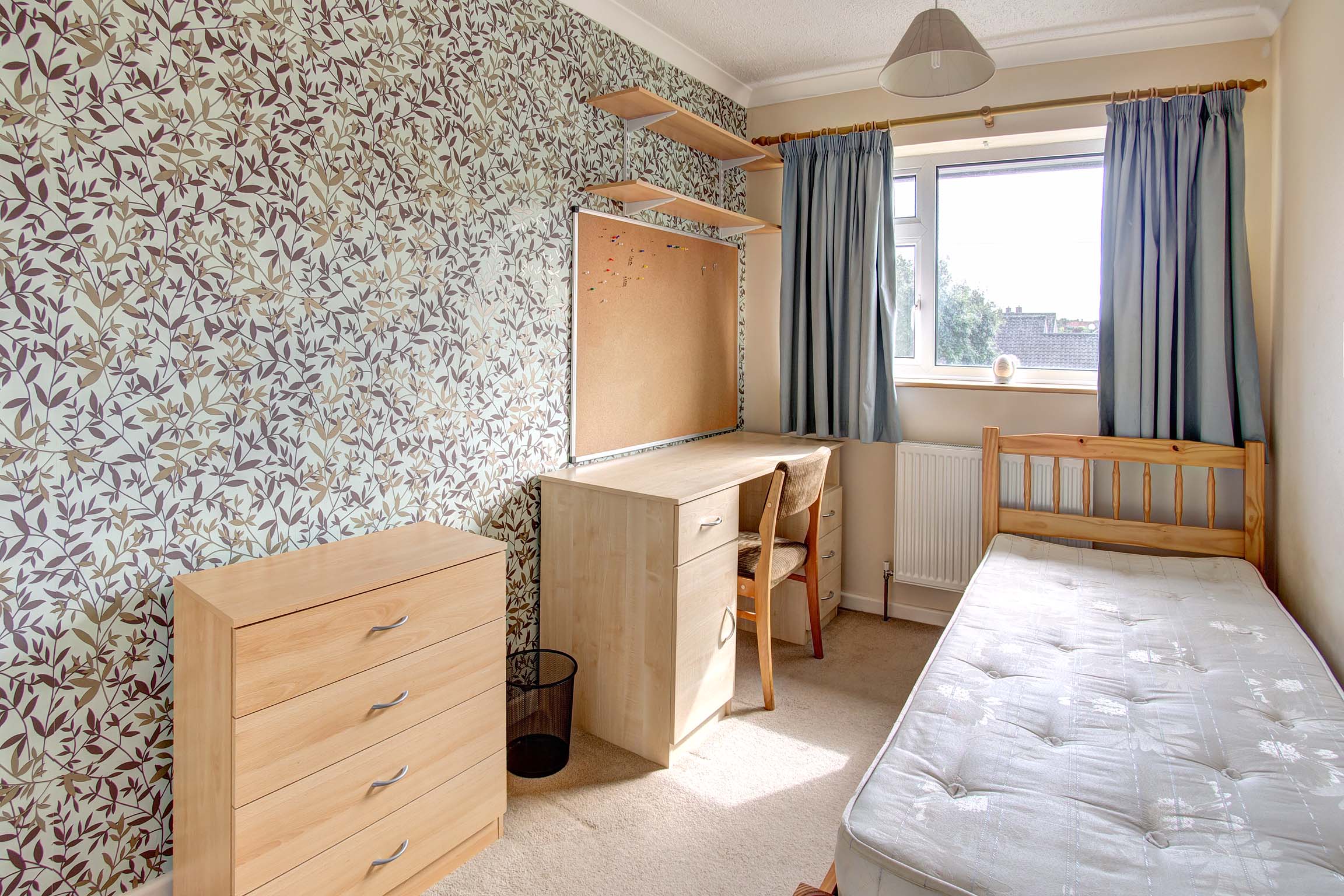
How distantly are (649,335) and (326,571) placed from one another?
1760 millimetres

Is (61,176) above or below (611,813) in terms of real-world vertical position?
above

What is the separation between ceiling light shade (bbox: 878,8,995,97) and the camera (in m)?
2.00

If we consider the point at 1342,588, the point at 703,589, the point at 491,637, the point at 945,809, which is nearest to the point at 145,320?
the point at 491,637

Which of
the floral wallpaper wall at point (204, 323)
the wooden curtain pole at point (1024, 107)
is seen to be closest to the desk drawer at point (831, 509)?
the floral wallpaper wall at point (204, 323)

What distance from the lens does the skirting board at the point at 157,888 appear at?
1.64 metres

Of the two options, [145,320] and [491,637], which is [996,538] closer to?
[491,637]

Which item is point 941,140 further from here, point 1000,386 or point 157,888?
point 157,888

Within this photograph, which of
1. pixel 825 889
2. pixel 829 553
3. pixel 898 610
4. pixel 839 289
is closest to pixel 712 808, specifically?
pixel 825 889

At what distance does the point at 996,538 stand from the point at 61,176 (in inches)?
116

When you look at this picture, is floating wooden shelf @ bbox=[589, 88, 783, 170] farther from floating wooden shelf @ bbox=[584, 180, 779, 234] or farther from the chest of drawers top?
the chest of drawers top

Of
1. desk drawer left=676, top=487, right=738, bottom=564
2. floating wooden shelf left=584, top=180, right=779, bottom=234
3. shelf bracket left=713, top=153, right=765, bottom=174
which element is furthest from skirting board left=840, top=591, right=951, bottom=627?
shelf bracket left=713, top=153, right=765, bottom=174

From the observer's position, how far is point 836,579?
3.62m

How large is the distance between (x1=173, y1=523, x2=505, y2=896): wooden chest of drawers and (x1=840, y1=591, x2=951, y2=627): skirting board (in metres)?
2.20

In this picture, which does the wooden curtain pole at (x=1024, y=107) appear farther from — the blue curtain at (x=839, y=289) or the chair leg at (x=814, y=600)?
the chair leg at (x=814, y=600)
